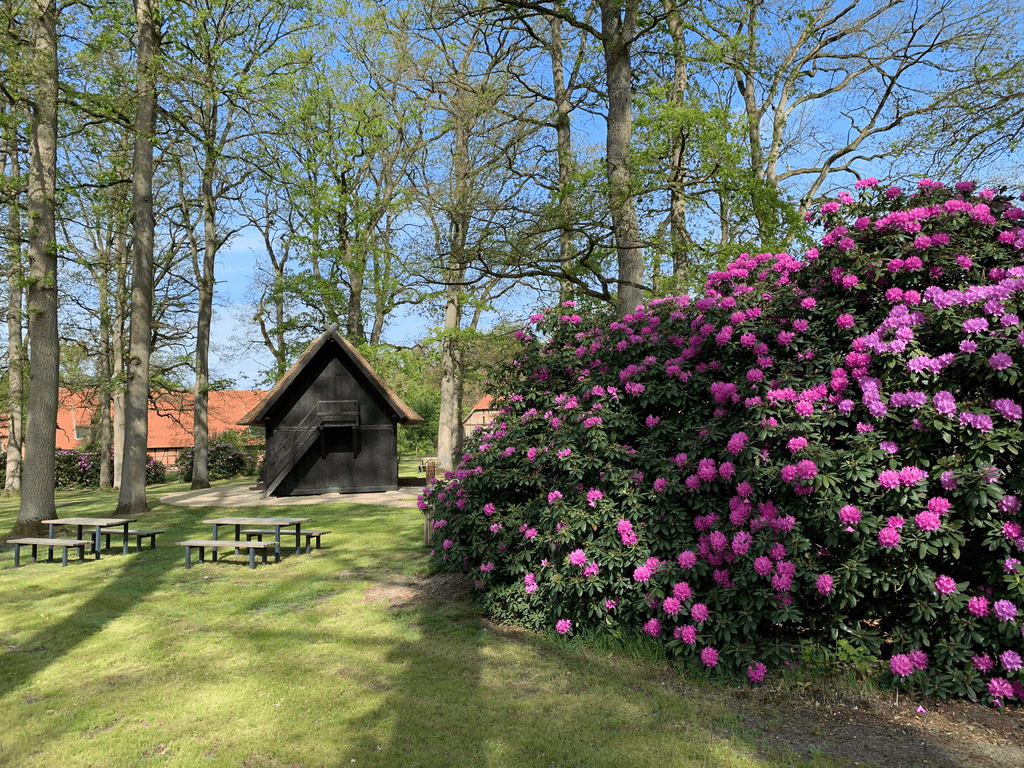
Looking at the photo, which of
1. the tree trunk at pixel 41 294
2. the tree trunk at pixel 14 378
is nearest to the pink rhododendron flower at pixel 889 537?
the tree trunk at pixel 41 294

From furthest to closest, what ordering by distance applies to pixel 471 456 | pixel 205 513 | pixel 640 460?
pixel 205 513 < pixel 471 456 < pixel 640 460

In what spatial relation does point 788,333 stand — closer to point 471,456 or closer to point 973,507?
point 973,507

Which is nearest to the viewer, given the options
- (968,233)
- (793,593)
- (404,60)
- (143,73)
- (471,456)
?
(793,593)

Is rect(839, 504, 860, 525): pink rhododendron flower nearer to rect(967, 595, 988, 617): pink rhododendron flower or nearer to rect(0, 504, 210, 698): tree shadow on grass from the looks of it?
rect(967, 595, 988, 617): pink rhododendron flower

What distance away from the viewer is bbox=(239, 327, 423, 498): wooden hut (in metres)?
21.2

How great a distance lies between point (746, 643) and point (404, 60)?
66.1ft

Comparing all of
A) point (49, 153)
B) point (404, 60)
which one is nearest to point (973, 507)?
point (49, 153)

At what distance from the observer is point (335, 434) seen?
870 inches

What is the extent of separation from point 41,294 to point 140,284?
2.91 m

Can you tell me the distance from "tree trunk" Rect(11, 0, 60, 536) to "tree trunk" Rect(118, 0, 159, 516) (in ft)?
7.98

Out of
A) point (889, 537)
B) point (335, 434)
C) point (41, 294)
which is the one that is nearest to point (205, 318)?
point (335, 434)

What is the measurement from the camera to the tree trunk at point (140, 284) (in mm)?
15570

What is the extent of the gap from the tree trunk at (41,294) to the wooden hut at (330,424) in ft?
26.5

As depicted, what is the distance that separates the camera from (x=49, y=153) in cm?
1329
